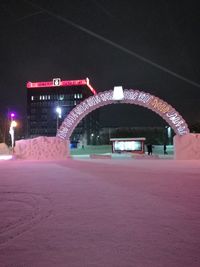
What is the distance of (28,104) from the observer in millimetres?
128250

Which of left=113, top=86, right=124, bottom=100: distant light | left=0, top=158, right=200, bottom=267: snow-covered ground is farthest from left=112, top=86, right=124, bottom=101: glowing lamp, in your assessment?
left=0, top=158, right=200, bottom=267: snow-covered ground

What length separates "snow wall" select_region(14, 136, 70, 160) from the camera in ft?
86.5

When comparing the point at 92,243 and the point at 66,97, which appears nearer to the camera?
the point at 92,243

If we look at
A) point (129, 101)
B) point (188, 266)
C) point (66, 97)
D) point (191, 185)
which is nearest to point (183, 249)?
point (188, 266)

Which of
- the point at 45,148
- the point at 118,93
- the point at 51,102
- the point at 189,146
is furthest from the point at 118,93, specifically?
the point at 51,102

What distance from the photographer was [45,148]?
86.6ft

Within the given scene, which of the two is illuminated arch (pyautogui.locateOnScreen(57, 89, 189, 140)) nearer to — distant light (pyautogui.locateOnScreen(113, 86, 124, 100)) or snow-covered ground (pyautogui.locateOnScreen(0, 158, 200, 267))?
distant light (pyautogui.locateOnScreen(113, 86, 124, 100))

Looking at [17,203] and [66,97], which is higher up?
[66,97]

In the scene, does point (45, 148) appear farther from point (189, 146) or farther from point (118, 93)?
point (189, 146)

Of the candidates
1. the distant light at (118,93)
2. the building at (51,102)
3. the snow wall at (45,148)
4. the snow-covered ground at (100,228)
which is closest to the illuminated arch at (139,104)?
the distant light at (118,93)

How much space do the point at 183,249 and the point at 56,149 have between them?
22.9 meters

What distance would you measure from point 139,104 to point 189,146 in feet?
16.1

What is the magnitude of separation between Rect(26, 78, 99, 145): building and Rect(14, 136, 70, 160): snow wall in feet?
310

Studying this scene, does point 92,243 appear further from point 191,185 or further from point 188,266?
point 191,185
